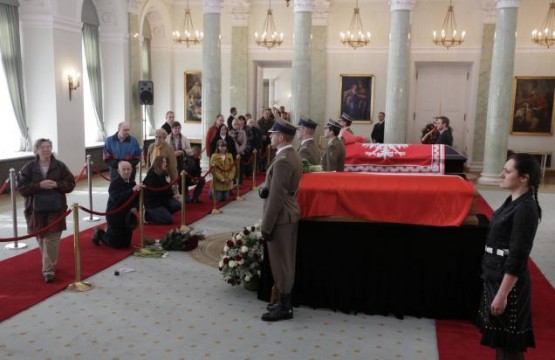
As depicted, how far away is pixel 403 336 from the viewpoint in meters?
5.14

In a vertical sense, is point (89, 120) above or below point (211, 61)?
below

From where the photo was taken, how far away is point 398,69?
1412 cm

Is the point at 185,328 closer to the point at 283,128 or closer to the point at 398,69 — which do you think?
the point at 283,128

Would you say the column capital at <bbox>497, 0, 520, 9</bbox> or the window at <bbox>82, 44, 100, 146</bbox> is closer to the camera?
the column capital at <bbox>497, 0, 520, 9</bbox>

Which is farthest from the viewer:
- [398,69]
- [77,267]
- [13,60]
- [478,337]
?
[398,69]

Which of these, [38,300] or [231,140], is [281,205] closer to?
[38,300]

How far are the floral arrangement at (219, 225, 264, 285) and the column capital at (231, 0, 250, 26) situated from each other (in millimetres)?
14032

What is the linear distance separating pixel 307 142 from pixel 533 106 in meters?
12.7

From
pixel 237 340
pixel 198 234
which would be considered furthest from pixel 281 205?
pixel 198 234

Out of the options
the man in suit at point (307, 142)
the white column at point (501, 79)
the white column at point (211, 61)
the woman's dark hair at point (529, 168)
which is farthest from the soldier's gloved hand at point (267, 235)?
the white column at point (501, 79)

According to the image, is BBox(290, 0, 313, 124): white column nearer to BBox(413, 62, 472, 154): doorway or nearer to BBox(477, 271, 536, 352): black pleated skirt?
BBox(413, 62, 472, 154): doorway

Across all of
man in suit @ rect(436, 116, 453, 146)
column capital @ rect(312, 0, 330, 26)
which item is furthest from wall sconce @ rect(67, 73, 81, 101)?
man in suit @ rect(436, 116, 453, 146)

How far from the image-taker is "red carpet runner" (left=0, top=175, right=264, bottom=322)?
229 inches

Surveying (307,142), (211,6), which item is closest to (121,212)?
(307,142)
